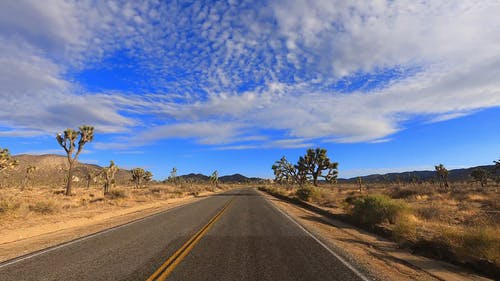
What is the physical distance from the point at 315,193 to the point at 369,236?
24155 mm

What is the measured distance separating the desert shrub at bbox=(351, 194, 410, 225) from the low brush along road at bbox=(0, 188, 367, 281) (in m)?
5.71

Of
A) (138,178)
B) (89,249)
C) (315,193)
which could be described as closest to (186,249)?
(89,249)

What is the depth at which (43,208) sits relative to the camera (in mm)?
20031

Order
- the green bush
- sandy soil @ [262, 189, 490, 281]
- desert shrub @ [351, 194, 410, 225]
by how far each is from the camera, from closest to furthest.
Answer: sandy soil @ [262, 189, 490, 281] → desert shrub @ [351, 194, 410, 225] → the green bush

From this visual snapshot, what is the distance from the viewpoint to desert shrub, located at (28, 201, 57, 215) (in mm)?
19828

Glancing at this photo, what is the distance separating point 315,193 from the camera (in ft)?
123

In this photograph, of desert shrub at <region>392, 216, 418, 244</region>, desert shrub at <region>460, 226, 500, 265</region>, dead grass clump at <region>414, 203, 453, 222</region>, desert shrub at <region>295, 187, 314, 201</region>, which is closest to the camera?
desert shrub at <region>460, 226, 500, 265</region>

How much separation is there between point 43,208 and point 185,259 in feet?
53.0

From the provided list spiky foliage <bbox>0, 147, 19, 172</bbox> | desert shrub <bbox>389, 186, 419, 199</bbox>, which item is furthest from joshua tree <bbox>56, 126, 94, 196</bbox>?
→ desert shrub <bbox>389, 186, 419, 199</bbox>

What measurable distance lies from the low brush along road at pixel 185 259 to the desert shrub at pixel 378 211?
225 inches

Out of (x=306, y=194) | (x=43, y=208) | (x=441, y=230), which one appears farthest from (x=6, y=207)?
(x=306, y=194)

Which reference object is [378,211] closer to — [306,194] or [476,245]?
[476,245]

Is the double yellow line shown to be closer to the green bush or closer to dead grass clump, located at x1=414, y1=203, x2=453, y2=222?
the green bush

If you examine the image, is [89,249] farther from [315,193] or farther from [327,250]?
[315,193]
